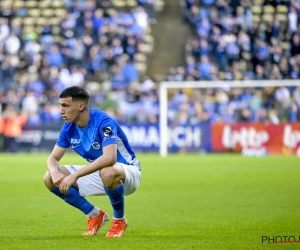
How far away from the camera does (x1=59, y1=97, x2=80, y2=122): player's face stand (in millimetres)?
7984

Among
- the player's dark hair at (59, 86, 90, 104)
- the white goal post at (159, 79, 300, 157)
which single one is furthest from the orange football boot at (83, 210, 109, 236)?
the white goal post at (159, 79, 300, 157)

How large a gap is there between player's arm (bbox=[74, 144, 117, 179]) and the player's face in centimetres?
50

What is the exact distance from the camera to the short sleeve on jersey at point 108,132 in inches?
310

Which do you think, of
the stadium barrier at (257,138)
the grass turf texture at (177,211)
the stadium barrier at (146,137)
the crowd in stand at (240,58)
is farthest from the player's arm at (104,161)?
the stadium barrier at (146,137)

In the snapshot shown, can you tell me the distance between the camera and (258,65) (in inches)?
1160

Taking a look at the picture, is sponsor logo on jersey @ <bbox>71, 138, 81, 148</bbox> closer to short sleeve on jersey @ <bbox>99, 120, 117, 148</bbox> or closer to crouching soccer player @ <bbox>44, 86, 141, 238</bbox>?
crouching soccer player @ <bbox>44, 86, 141, 238</bbox>

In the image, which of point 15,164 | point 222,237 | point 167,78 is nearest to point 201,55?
point 167,78

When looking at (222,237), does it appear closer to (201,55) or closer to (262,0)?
(201,55)

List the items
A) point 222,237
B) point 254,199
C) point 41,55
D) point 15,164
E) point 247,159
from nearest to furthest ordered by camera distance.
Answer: point 222,237
point 254,199
point 15,164
point 247,159
point 41,55

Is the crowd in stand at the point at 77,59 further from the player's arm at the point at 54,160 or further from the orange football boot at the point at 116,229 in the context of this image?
the orange football boot at the point at 116,229

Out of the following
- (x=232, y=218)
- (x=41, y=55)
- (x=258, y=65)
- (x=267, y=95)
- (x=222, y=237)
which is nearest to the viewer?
(x=222, y=237)

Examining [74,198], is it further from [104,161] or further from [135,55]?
[135,55]

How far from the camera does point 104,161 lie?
305 inches

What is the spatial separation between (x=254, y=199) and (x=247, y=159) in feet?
37.4
